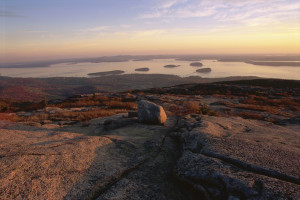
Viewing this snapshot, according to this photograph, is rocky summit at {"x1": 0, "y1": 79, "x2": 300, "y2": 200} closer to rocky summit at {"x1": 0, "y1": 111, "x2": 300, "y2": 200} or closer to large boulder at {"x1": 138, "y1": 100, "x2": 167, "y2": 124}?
rocky summit at {"x1": 0, "y1": 111, "x2": 300, "y2": 200}

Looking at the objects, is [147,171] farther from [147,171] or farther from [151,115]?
[151,115]

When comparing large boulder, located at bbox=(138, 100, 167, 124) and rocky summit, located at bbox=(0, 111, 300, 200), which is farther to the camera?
large boulder, located at bbox=(138, 100, 167, 124)

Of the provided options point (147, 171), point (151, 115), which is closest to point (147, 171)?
point (147, 171)

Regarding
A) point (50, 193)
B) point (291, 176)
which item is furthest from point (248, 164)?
point (50, 193)

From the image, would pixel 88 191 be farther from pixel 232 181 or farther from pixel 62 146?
pixel 232 181

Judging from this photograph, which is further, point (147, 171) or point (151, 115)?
point (151, 115)

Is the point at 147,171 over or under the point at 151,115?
under

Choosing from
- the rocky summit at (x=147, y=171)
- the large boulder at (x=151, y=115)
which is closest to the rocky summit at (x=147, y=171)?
the rocky summit at (x=147, y=171)

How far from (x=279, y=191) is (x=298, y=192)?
26 cm

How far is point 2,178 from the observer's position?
3.20m

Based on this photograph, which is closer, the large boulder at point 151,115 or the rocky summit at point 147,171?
the rocky summit at point 147,171

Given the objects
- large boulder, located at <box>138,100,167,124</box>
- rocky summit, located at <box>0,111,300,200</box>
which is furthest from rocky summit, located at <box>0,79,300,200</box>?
large boulder, located at <box>138,100,167,124</box>

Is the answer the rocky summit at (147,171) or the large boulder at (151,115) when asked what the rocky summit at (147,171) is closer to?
the rocky summit at (147,171)

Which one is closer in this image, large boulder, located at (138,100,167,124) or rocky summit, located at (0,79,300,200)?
rocky summit, located at (0,79,300,200)
